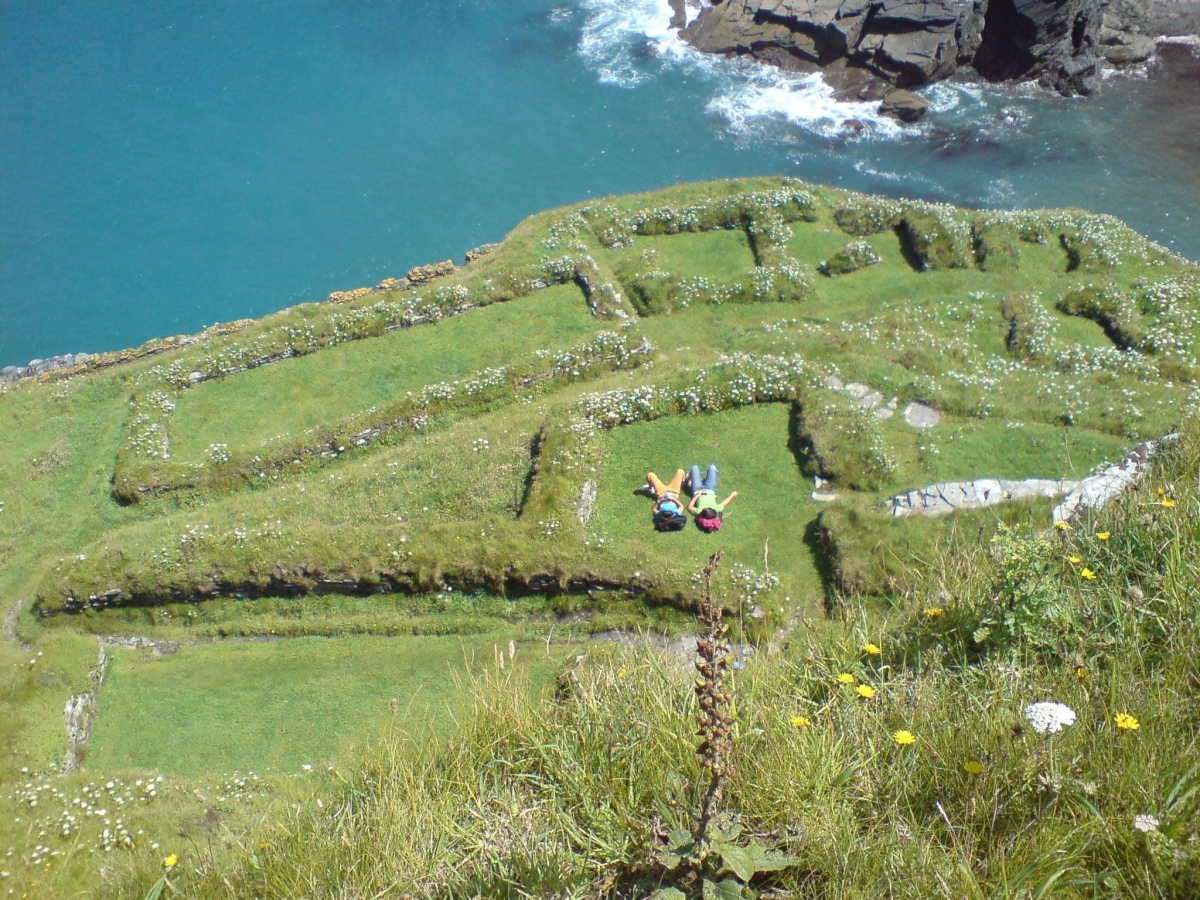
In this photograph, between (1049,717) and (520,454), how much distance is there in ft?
57.7

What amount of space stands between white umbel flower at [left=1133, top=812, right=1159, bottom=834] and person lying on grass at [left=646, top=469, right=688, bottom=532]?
1483 centimetres

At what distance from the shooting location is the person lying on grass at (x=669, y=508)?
67.5 feet

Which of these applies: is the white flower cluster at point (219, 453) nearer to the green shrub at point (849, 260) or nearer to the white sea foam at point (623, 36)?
the green shrub at point (849, 260)

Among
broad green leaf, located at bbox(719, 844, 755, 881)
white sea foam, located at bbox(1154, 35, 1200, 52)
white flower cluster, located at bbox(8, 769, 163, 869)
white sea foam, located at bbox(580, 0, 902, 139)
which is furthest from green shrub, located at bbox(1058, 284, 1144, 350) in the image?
white sea foam, located at bbox(1154, 35, 1200, 52)

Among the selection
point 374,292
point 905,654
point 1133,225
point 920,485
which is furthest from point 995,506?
point 1133,225

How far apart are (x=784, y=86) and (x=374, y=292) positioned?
94.9ft

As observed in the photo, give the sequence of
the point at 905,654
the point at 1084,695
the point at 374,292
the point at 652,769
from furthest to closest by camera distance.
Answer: the point at 374,292, the point at 905,654, the point at 652,769, the point at 1084,695

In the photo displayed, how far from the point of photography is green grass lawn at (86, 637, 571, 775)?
685 inches

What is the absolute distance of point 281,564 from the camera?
67.1ft

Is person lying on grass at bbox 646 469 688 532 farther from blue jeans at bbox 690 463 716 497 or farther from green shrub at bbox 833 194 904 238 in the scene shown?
green shrub at bbox 833 194 904 238

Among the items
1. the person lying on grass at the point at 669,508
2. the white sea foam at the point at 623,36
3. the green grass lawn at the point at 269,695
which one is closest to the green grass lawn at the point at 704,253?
the person lying on grass at the point at 669,508

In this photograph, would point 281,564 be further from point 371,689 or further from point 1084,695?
point 1084,695

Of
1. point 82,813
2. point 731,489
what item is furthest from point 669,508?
point 82,813

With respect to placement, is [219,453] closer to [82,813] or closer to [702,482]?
[82,813]
